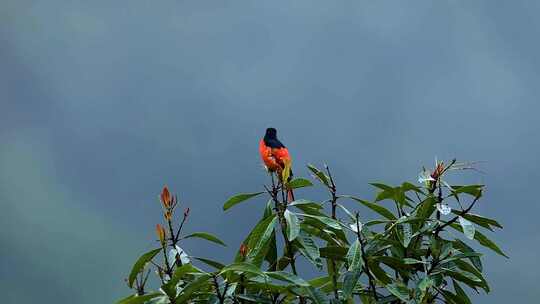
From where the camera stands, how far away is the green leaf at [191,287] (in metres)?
2.74

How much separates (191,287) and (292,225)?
48 centimetres

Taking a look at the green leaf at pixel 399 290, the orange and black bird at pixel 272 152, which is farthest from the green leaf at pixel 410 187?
the orange and black bird at pixel 272 152

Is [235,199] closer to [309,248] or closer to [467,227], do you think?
[309,248]

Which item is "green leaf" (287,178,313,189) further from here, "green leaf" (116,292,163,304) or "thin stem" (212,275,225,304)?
"green leaf" (116,292,163,304)

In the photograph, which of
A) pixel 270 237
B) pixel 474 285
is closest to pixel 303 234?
pixel 270 237

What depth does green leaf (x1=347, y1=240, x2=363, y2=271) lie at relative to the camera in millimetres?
2957

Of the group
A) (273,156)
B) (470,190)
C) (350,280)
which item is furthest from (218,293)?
(273,156)

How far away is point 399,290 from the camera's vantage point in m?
3.04

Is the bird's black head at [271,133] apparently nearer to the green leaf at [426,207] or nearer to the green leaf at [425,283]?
the green leaf at [426,207]

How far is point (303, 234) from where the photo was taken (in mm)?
3043

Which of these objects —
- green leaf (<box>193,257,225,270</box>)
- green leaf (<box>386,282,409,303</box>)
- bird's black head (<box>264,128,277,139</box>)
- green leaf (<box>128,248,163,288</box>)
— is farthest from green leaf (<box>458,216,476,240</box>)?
bird's black head (<box>264,128,277,139</box>)

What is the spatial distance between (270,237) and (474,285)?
98cm

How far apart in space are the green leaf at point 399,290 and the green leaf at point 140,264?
0.96 meters

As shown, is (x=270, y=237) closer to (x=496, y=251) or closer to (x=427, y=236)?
(x=427, y=236)
